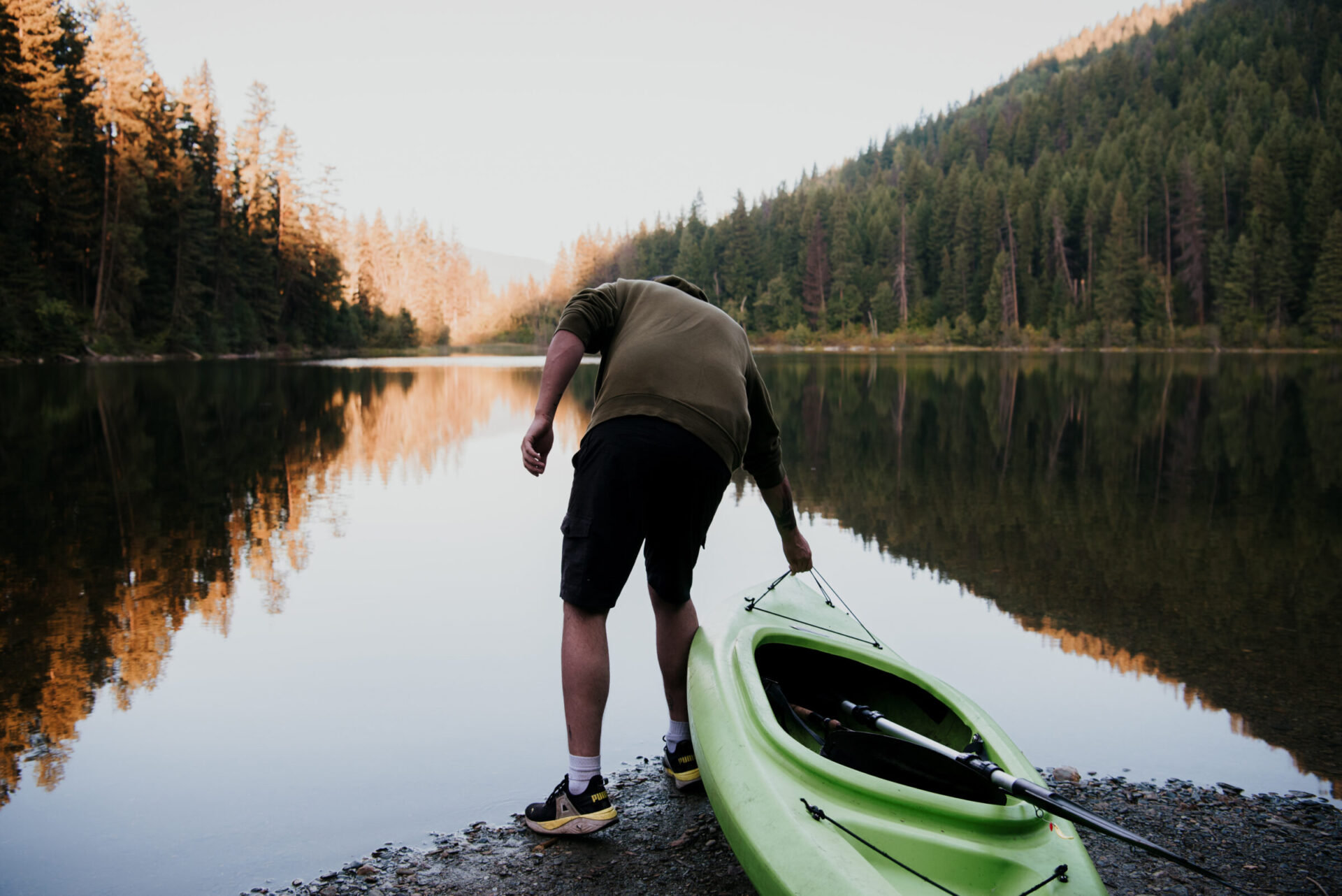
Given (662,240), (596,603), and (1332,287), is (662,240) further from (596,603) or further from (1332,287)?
(596,603)

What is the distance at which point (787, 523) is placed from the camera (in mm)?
3461

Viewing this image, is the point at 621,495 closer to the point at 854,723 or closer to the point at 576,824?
→ the point at 576,824

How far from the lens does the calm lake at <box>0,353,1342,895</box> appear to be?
2.98 m

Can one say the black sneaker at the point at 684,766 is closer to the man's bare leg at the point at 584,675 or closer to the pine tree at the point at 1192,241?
the man's bare leg at the point at 584,675

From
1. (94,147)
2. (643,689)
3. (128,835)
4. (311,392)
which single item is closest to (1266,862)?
(643,689)

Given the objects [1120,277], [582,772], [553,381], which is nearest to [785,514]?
[553,381]

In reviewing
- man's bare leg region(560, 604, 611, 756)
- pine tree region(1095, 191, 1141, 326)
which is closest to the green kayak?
man's bare leg region(560, 604, 611, 756)

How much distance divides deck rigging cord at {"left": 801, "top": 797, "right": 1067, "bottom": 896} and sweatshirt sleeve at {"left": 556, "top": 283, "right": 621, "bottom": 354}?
160cm

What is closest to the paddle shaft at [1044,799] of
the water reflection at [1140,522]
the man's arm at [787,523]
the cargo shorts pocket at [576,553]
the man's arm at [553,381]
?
the man's arm at [787,523]

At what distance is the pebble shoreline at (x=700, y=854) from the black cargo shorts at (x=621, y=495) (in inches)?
29.9

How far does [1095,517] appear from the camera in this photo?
7867mm

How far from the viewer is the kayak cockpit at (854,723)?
2412 millimetres

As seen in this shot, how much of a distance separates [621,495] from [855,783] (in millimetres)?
1089

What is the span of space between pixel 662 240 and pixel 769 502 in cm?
11551
